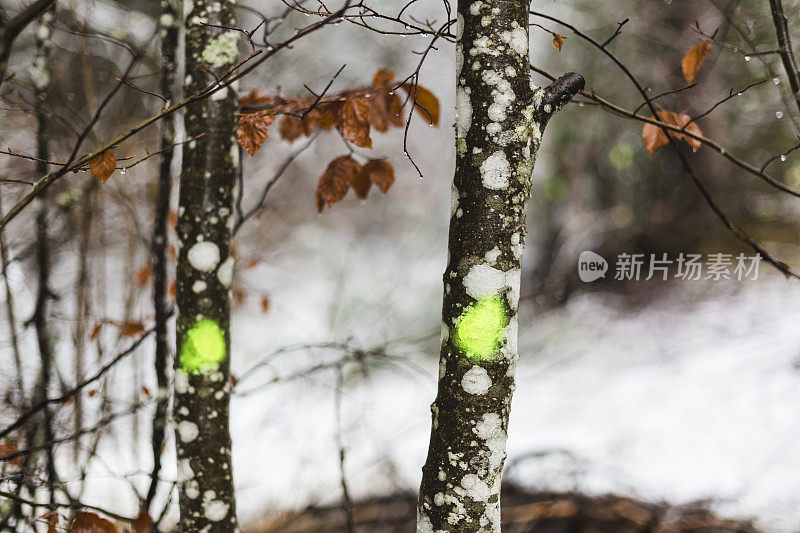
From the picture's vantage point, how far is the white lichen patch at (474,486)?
0.93 meters

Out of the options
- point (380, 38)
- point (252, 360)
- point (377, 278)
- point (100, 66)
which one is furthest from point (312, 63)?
point (252, 360)

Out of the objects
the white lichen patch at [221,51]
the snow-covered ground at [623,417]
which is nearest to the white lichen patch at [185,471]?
the white lichen patch at [221,51]

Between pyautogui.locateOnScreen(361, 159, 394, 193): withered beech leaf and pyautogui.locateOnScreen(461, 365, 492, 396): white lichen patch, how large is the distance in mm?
701

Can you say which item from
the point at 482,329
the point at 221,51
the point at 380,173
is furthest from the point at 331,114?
the point at 482,329

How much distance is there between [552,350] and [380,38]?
3.71 m

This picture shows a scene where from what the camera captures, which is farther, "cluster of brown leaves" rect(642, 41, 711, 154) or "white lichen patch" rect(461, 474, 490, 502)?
"cluster of brown leaves" rect(642, 41, 711, 154)

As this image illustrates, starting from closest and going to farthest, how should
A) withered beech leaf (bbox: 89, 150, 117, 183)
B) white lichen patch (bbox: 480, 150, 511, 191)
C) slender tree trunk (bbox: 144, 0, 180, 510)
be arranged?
1. white lichen patch (bbox: 480, 150, 511, 191)
2. withered beech leaf (bbox: 89, 150, 117, 183)
3. slender tree trunk (bbox: 144, 0, 180, 510)

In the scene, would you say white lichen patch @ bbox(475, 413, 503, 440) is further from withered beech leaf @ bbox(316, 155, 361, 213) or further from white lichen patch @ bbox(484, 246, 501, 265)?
withered beech leaf @ bbox(316, 155, 361, 213)

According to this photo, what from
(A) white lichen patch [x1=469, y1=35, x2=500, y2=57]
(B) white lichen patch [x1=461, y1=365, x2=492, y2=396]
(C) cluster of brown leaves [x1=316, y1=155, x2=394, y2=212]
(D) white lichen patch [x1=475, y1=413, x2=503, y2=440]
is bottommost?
(D) white lichen patch [x1=475, y1=413, x2=503, y2=440]

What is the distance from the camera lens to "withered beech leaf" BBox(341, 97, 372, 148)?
4.28 ft

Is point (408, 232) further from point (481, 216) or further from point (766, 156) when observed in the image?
point (481, 216)

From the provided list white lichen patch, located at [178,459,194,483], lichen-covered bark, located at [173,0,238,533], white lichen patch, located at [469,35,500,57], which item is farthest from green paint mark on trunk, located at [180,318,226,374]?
white lichen patch, located at [469,35,500,57]

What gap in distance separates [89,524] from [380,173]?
121cm

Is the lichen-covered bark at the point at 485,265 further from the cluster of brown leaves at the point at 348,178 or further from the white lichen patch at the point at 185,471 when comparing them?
the white lichen patch at the point at 185,471
